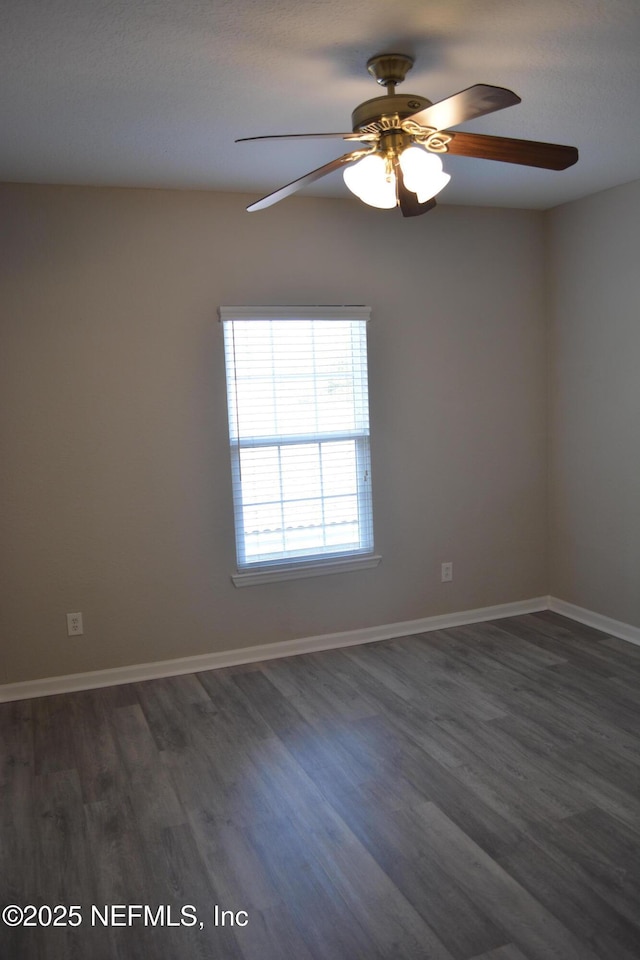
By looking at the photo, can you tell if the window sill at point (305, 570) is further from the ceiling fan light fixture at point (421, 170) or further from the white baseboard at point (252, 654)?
the ceiling fan light fixture at point (421, 170)

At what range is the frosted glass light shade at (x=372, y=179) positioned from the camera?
2.33 meters

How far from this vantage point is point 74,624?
380 centimetres

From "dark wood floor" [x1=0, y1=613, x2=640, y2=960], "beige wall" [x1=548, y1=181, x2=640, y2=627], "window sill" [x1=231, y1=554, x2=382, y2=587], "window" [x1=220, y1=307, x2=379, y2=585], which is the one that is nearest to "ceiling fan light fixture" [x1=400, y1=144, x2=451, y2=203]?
"window" [x1=220, y1=307, x2=379, y2=585]

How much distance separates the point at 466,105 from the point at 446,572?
10.1 ft

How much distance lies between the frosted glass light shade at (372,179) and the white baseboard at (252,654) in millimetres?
2556

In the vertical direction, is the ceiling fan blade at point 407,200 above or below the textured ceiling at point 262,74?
below

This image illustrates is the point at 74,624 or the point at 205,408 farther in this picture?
the point at 205,408

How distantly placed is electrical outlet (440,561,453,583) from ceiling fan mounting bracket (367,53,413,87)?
9.28ft

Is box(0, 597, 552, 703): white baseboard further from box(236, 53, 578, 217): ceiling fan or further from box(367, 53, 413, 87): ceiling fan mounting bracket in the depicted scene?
box(367, 53, 413, 87): ceiling fan mounting bracket

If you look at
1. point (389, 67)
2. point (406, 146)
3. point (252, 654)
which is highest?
point (389, 67)

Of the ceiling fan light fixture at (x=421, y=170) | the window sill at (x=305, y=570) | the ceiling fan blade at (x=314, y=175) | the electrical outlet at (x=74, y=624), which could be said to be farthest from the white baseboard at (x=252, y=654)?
the ceiling fan light fixture at (x=421, y=170)

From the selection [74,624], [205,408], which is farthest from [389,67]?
[74,624]

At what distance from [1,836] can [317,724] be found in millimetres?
1309

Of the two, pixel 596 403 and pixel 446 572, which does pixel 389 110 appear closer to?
pixel 596 403
